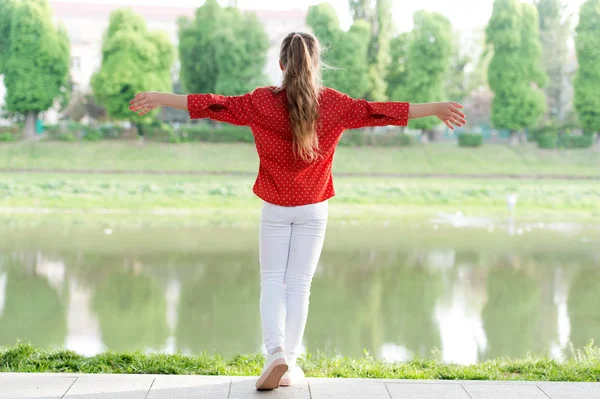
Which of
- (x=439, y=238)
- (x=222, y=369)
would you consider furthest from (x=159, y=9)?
(x=222, y=369)

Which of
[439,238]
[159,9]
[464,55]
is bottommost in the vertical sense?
[439,238]

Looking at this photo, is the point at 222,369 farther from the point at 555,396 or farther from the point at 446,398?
the point at 555,396

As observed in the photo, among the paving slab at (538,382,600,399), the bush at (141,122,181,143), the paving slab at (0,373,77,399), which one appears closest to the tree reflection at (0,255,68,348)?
the paving slab at (0,373,77,399)

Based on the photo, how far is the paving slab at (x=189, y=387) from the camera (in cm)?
212

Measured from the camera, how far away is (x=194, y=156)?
16828 millimetres

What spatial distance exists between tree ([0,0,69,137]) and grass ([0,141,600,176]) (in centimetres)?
123

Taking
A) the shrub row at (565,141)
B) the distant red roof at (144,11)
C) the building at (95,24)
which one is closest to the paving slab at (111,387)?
the shrub row at (565,141)

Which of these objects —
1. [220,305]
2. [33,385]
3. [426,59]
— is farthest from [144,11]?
[33,385]

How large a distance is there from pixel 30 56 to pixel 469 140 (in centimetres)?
1000

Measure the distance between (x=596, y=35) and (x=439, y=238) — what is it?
36.7 feet

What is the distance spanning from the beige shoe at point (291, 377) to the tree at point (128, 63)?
52.0 ft

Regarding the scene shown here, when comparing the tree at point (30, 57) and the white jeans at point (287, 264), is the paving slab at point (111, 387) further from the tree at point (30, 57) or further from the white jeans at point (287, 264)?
the tree at point (30, 57)

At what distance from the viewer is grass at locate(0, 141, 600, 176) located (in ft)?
53.5

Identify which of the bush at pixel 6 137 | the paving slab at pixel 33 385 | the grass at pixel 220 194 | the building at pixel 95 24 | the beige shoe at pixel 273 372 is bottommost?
the grass at pixel 220 194
